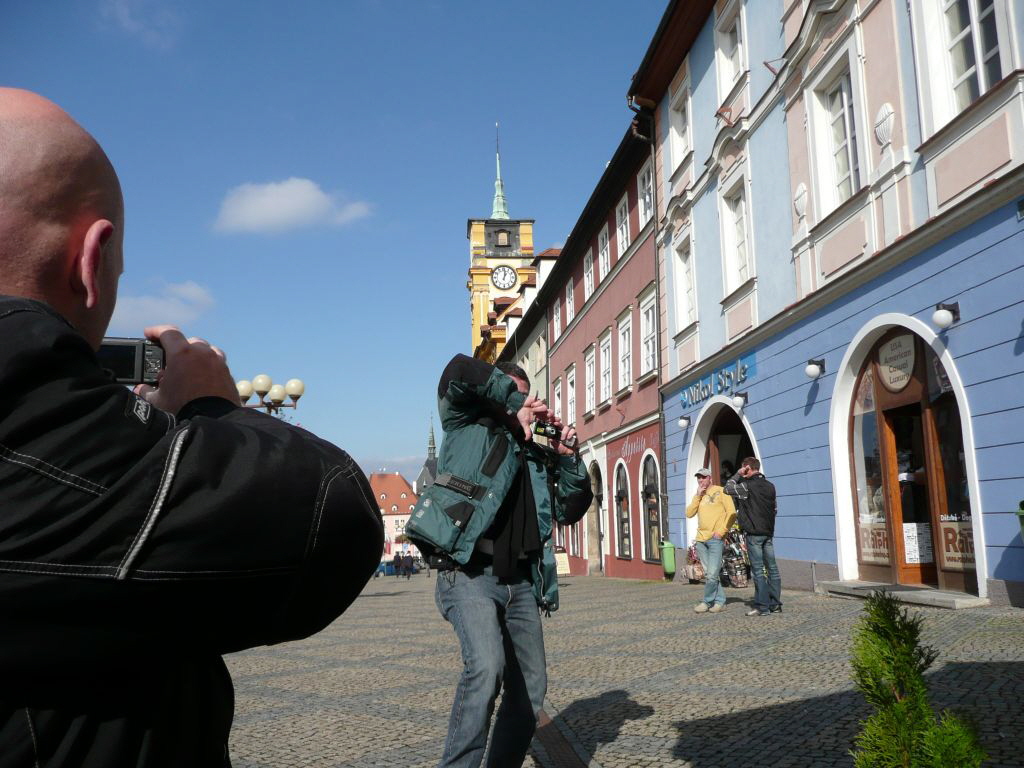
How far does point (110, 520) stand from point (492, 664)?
2.74 m

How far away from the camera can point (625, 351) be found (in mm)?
23906

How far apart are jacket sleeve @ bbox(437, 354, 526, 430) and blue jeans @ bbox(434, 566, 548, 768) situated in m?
0.66

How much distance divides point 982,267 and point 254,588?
9.62 meters

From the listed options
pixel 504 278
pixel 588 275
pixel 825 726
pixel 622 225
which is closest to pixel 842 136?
pixel 825 726

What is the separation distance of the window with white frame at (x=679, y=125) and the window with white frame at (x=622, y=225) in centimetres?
397

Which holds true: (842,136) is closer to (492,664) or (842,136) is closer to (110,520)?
(492,664)

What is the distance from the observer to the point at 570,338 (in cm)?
3203

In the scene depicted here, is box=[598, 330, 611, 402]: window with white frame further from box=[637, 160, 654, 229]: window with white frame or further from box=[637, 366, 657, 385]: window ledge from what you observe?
box=[637, 160, 654, 229]: window with white frame

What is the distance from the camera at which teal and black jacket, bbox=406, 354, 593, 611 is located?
3.57m

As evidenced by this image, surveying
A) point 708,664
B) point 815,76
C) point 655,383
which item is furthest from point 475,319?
point 708,664

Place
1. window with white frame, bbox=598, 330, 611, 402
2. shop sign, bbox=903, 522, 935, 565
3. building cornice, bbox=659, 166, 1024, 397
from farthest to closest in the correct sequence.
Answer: window with white frame, bbox=598, 330, 611, 402, shop sign, bbox=903, 522, 935, 565, building cornice, bbox=659, 166, 1024, 397

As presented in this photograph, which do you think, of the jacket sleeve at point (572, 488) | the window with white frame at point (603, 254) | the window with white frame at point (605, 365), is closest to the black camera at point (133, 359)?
the jacket sleeve at point (572, 488)

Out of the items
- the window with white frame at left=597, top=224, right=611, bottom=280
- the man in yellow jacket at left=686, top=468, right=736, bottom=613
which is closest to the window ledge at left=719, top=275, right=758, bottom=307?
the man in yellow jacket at left=686, top=468, right=736, bottom=613

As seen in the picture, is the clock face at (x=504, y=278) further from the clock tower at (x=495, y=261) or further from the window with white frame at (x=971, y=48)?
the window with white frame at (x=971, y=48)
